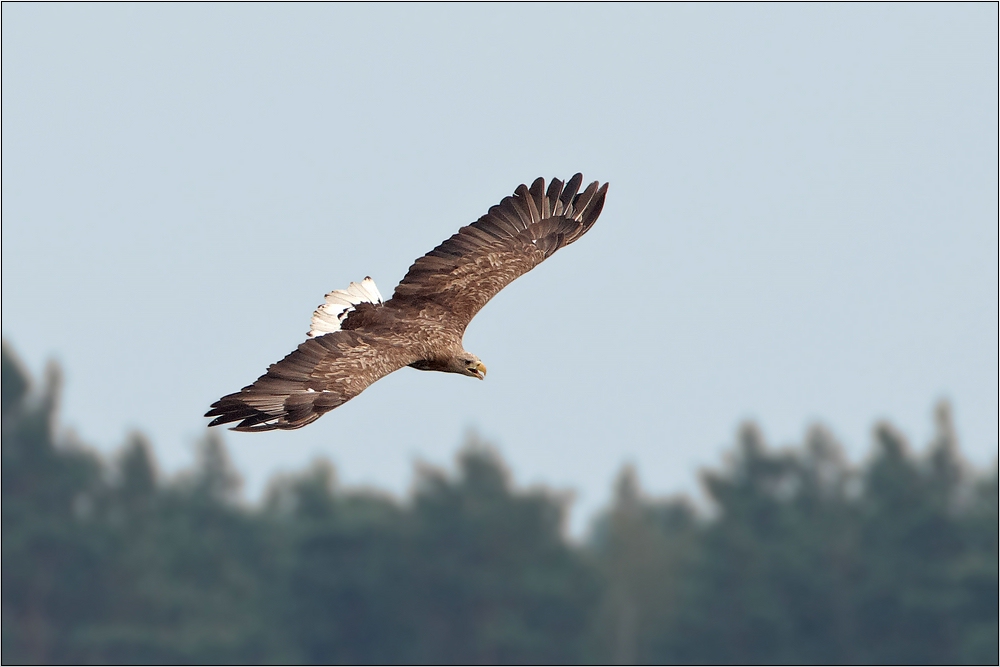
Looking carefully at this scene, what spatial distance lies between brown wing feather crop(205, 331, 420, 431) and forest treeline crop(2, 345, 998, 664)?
209ft

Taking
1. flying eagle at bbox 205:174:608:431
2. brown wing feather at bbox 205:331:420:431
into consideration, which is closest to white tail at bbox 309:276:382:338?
flying eagle at bbox 205:174:608:431

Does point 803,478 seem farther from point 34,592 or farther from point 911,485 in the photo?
point 34,592

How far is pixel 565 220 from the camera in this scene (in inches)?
786

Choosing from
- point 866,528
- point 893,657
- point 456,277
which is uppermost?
point 866,528

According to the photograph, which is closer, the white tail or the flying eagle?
the flying eagle

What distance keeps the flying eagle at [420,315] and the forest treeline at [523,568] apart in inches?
2397

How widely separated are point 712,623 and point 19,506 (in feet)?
99.4

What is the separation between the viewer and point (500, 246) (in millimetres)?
19656

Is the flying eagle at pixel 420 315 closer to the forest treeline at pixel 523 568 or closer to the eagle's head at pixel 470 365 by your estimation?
the eagle's head at pixel 470 365

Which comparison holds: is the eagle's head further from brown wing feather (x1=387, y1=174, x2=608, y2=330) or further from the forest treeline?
the forest treeline

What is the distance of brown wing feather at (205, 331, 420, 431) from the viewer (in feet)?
51.8

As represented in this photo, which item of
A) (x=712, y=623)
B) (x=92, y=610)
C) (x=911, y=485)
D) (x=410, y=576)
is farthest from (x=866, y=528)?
(x=92, y=610)

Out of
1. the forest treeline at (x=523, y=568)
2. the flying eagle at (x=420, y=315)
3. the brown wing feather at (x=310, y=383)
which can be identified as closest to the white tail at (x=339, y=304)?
the flying eagle at (x=420, y=315)

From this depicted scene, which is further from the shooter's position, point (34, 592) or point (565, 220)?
point (34, 592)
